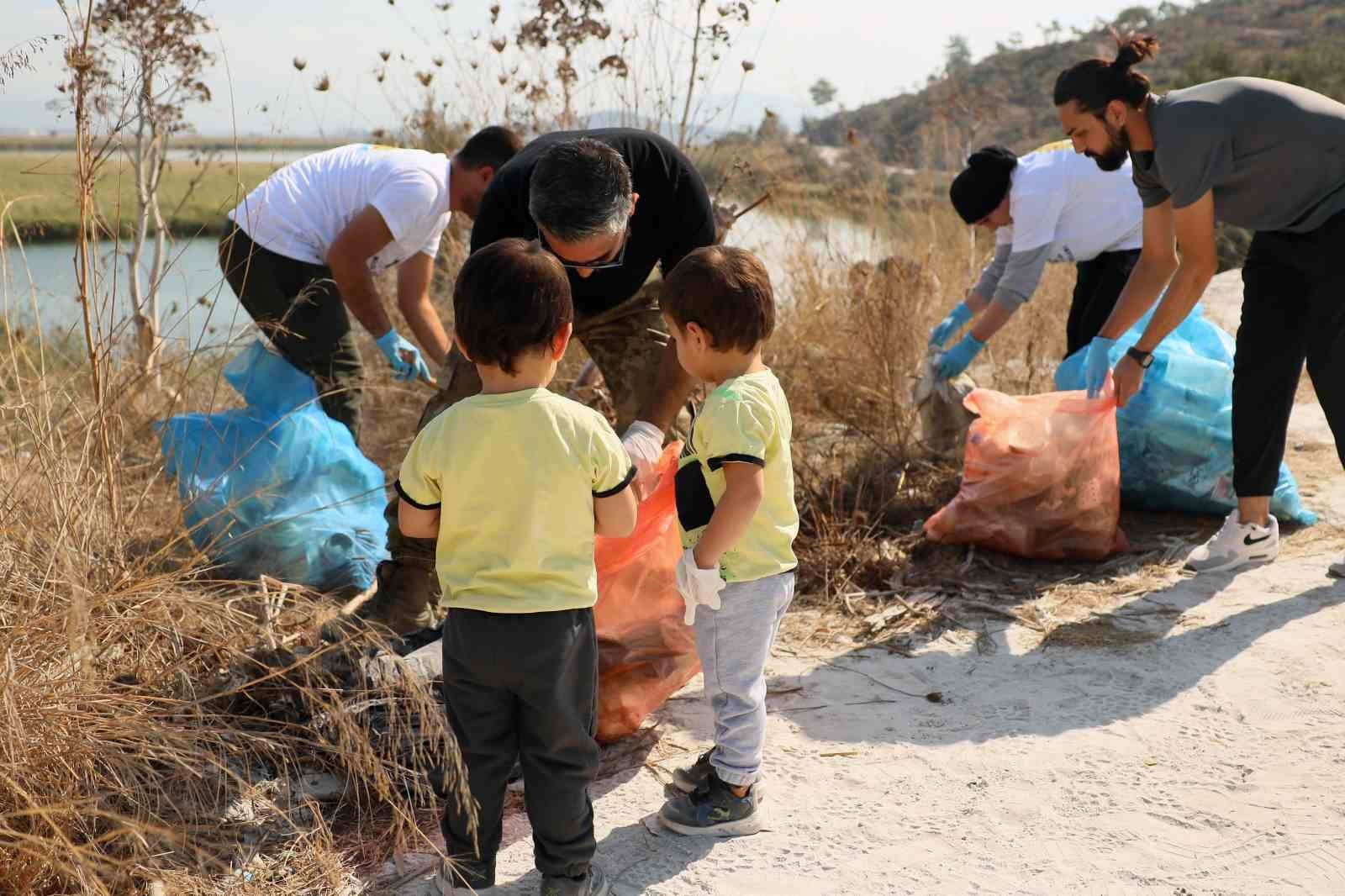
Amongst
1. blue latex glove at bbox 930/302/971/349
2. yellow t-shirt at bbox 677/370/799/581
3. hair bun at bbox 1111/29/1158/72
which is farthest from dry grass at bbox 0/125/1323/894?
hair bun at bbox 1111/29/1158/72

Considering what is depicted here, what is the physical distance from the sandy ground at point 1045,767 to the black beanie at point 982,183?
1415 millimetres

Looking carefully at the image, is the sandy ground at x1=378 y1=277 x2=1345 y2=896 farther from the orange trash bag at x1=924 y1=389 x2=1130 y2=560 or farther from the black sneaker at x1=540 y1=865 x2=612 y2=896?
the orange trash bag at x1=924 y1=389 x2=1130 y2=560

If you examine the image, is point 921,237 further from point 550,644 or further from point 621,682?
point 550,644

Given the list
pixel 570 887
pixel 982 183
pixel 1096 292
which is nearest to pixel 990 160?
pixel 982 183

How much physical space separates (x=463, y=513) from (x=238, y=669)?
2.64 feet

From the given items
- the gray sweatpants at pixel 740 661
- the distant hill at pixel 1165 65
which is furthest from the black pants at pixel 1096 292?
the distant hill at pixel 1165 65

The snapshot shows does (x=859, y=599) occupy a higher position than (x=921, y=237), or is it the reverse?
(x=921, y=237)

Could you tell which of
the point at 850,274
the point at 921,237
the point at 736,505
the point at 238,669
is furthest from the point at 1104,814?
the point at 921,237

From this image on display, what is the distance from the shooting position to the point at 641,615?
8.44 feet

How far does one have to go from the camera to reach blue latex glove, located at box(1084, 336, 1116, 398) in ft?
11.9

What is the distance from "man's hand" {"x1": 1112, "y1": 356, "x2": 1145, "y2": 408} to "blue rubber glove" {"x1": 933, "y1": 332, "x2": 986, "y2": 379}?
2.23ft

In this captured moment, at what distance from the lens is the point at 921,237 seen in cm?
669

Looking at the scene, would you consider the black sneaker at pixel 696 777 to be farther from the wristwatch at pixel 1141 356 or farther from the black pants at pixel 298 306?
the wristwatch at pixel 1141 356

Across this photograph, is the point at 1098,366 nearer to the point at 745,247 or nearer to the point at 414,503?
the point at 745,247
